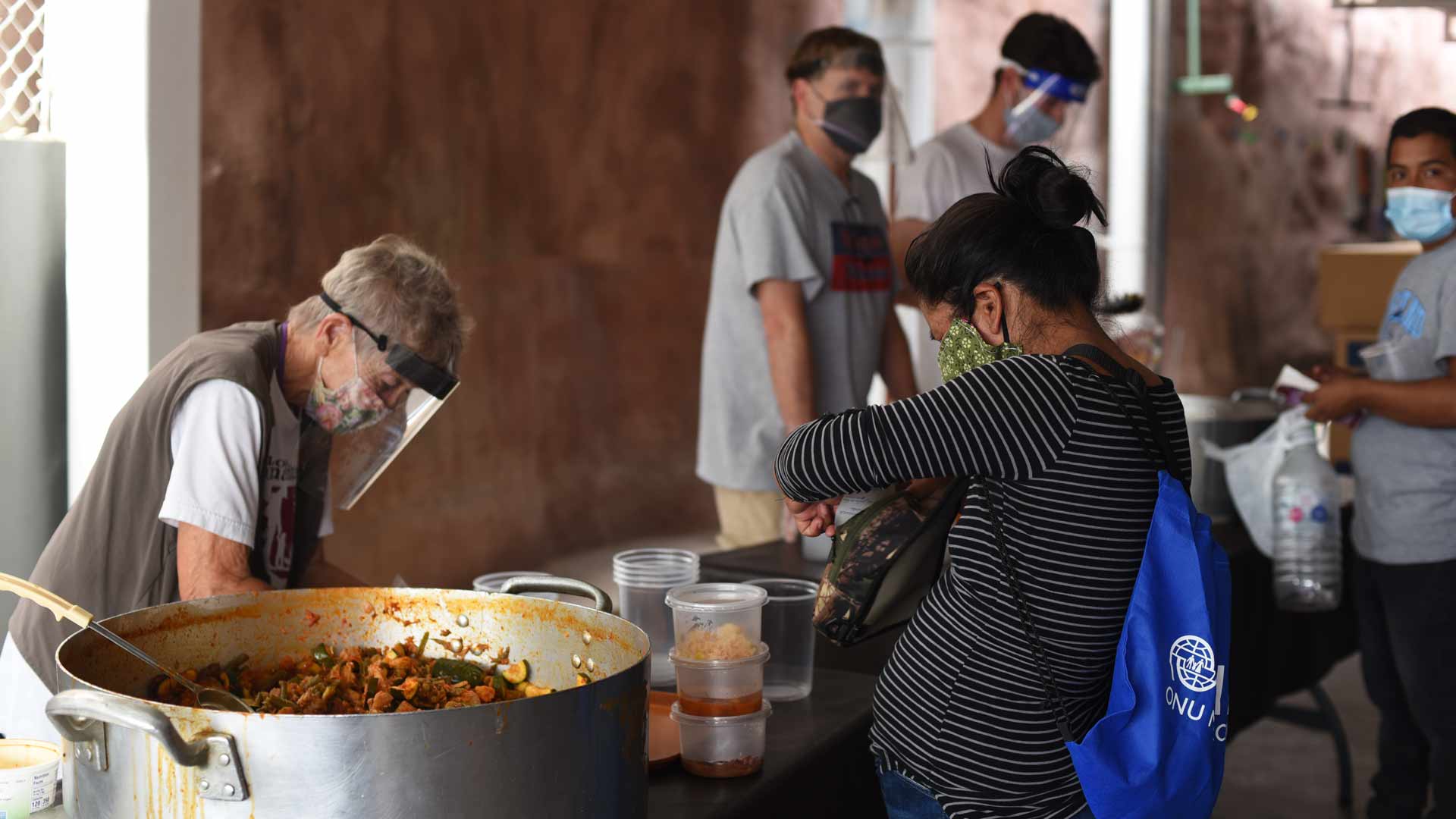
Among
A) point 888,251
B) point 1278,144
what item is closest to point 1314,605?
point 888,251

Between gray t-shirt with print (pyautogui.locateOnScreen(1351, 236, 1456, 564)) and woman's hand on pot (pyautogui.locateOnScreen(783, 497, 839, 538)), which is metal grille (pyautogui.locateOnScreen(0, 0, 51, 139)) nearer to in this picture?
woman's hand on pot (pyautogui.locateOnScreen(783, 497, 839, 538))

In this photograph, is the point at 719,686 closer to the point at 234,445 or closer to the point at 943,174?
the point at 234,445

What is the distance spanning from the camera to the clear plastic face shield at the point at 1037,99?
11.5ft

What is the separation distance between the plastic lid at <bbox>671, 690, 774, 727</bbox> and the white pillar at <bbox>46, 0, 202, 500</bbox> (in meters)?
1.51

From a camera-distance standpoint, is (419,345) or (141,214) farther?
(141,214)

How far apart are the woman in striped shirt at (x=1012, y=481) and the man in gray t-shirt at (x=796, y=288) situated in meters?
1.33

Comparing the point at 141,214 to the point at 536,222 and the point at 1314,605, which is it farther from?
the point at 1314,605

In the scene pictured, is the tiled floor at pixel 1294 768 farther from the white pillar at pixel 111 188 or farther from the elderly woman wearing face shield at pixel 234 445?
the white pillar at pixel 111 188

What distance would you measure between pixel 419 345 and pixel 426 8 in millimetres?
2289

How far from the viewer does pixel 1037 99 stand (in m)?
3.50

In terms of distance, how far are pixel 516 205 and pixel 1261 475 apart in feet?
7.76

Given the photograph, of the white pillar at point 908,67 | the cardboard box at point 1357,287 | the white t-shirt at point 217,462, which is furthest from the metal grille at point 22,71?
the cardboard box at point 1357,287

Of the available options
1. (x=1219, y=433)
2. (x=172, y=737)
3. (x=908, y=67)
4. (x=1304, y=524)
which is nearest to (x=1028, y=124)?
(x=1219, y=433)

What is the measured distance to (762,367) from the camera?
118 inches
